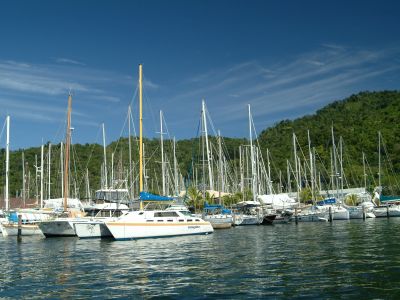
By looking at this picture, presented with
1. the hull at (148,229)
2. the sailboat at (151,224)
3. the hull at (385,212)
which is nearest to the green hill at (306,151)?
the hull at (385,212)

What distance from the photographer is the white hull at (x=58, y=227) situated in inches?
1741

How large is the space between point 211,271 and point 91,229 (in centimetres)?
2440

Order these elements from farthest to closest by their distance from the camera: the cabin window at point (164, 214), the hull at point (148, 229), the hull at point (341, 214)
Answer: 1. the hull at point (341, 214)
2. the cabin window at point (164, 214)
3. the hull at point (148, 229)

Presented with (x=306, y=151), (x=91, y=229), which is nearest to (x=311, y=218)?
(x=91, y=229)

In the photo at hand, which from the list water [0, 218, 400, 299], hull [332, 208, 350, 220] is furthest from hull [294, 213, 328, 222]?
water [0, 218, 400, 299]

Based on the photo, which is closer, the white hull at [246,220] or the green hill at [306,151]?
the white hull at [246,220]

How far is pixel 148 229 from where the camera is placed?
39.1 metres

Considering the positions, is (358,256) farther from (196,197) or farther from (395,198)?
(395,198)

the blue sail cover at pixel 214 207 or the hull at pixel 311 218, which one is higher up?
the blue sail cover at pixel 214 207

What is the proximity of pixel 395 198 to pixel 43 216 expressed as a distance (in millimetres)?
54784

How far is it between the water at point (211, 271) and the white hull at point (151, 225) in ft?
19.4

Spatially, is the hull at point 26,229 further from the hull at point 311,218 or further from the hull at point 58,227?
the hull at point 311,218

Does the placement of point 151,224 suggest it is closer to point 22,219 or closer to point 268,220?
point 22,219

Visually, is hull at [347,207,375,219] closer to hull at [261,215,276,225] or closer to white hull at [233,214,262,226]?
hull at [261,215,276,225]
